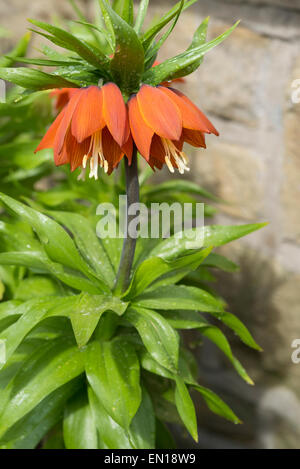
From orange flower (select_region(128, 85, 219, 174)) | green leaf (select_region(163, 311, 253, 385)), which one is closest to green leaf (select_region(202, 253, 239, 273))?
green leaf (select_region(163, 311, 253, 385))

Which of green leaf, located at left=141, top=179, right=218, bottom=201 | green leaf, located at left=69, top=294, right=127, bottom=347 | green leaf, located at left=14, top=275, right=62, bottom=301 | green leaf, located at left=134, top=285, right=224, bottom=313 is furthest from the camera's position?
green leaf, located at left=141, top=179, right=218, bottom=201

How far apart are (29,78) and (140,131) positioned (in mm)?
130

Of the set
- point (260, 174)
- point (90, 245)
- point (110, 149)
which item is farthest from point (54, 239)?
point (260, 174)

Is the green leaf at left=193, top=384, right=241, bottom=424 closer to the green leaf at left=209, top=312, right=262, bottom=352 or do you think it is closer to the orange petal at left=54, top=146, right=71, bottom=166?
the green leaf at left=209, top=312, right=262, bottom=352

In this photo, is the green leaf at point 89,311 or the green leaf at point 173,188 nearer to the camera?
the green leaf at point 89,311

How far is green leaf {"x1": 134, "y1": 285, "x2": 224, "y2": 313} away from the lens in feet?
2.45

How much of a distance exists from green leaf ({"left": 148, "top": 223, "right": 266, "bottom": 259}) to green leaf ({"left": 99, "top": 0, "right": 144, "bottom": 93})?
10.0 inches

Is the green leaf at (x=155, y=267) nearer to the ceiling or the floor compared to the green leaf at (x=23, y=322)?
nearer to the ceiling

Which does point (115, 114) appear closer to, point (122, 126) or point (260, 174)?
point (122, 126)

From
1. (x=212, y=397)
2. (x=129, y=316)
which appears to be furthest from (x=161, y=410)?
(x=129, y=316)

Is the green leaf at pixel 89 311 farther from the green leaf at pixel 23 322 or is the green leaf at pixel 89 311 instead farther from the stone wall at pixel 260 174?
the stone wall at pixel 260 174

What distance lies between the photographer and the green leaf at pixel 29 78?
552 mm

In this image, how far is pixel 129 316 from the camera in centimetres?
74

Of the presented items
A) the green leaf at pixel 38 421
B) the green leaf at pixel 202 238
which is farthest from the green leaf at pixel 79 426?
the green leaf at pixel 202 238
